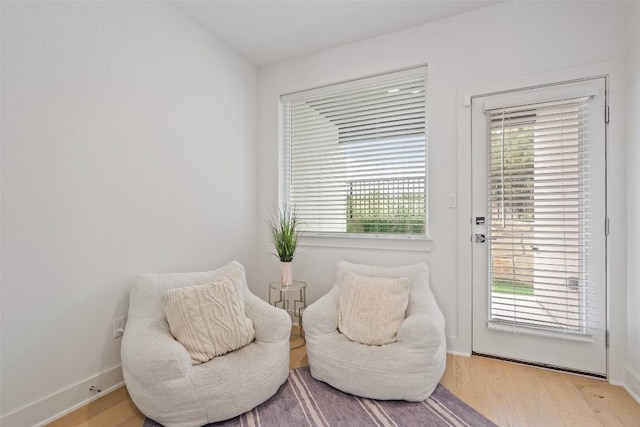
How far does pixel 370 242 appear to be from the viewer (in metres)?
2.66

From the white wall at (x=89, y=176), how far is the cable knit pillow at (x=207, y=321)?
1.45 ft

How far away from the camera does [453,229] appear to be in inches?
92.6

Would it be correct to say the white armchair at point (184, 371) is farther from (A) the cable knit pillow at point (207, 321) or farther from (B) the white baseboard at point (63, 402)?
(B) the white baseboard at point (63, 402)

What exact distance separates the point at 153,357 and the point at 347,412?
1.04m

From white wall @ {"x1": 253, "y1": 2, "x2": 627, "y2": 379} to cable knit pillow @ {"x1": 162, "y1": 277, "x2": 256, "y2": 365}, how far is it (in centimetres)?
→ 109

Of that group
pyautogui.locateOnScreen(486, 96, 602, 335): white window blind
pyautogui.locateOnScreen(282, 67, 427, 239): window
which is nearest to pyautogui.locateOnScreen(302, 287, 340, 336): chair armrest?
pyautogui.locateOnScreen(282, 67, 427, 239): window

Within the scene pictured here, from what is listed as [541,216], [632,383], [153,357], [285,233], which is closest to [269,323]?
[153,357]

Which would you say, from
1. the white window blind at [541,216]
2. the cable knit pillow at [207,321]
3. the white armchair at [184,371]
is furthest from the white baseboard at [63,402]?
the white window blind at [541,216]

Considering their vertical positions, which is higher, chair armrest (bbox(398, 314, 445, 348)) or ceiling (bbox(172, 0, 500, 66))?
ceiling (bbox(172, 0, 500, 66))

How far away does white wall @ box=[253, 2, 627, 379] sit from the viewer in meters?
1.92

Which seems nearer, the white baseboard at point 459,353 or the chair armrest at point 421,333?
the chair armrest at point 421,333

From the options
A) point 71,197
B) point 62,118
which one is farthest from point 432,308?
point 62,118

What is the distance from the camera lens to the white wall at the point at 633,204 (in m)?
1.77

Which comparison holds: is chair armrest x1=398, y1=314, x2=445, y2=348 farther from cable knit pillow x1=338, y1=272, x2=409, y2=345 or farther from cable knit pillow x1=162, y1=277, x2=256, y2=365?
cable knit pillow x1=162, y1=277, x2=256, y2=365
